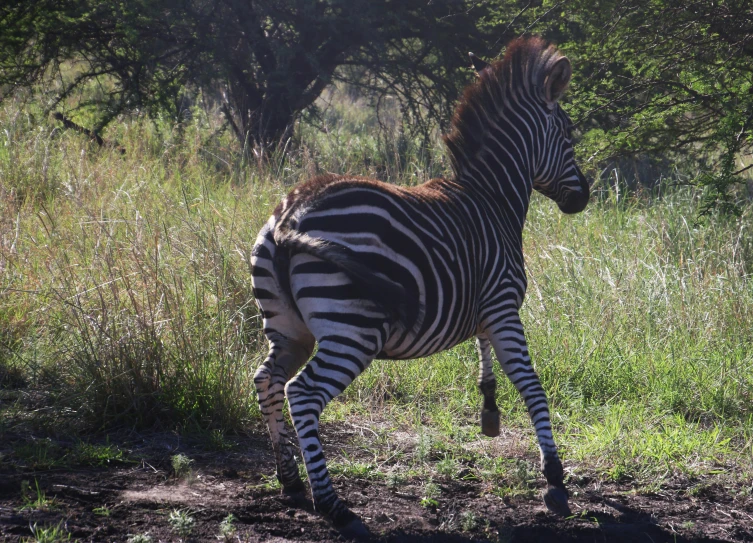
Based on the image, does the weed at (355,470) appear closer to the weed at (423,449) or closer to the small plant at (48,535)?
the weed at (423,449)

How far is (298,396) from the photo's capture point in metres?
3.20

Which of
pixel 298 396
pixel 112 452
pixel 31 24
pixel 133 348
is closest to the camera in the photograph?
pixel 298 396

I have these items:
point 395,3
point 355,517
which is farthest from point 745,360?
point 395,3

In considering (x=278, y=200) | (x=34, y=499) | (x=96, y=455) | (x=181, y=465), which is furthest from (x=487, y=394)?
(x=278, y=200)

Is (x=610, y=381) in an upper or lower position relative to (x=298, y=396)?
lower

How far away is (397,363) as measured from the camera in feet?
17.7

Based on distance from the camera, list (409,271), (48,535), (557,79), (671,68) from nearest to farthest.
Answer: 1. (48,535)
2. (409,271)
3. (557,79)
4. (671,68)

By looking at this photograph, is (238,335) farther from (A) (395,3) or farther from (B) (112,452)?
(A) (395,3)

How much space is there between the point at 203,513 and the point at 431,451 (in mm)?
1504

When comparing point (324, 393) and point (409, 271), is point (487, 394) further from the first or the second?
point (324, 393)

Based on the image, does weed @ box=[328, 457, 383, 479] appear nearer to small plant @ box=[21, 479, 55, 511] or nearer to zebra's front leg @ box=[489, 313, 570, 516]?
zebra's front leg @ box=[489, 313, 570, 516]

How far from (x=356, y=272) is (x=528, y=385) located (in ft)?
3.99

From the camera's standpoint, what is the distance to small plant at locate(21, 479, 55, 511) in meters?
3.16

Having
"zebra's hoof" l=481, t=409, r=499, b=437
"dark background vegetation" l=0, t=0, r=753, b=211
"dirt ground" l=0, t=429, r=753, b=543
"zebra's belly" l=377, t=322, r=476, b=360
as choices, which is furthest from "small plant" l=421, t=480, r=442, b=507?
"dark background vegetation" l=0, t=0, r=753, b=211
